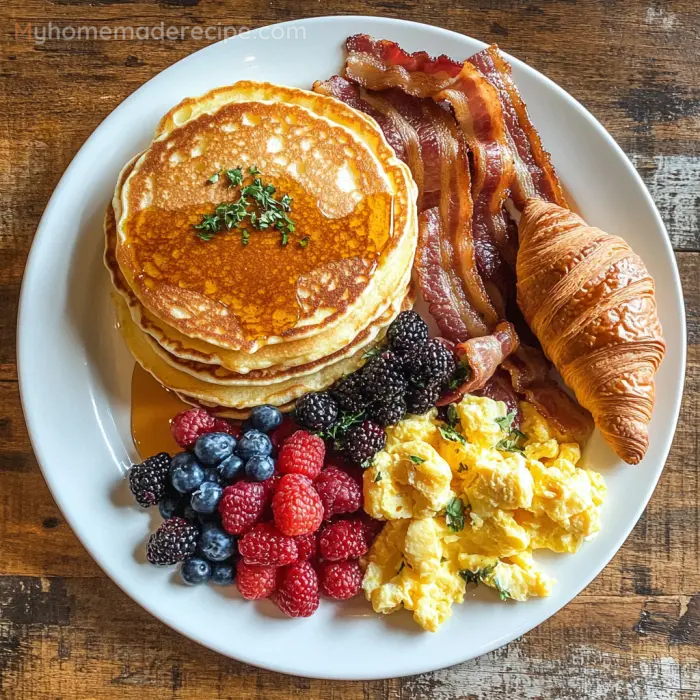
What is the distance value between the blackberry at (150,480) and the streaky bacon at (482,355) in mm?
928

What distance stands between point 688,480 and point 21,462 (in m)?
2.50

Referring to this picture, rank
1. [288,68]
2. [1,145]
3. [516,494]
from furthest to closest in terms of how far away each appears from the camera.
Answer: [1,145] → [288,68] → [516,494]

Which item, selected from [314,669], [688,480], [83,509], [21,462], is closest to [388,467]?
[314,669]

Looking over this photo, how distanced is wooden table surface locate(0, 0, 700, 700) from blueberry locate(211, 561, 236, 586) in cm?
47

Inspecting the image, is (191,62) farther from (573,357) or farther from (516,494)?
(516,494)

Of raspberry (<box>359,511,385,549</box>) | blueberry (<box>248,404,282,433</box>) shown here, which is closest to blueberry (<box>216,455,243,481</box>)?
blueberry (<box>248,404,282,433</box>)

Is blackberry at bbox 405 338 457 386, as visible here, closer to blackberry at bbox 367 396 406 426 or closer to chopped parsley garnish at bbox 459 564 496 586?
blackberry at bbox 367 396 406 426

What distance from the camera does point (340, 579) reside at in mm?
1951

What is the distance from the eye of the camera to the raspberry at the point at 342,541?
6.34ft

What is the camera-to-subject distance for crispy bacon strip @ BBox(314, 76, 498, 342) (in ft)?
6.93

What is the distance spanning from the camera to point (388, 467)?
1981 mm

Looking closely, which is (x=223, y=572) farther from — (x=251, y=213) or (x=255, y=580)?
(x=251, y=213)

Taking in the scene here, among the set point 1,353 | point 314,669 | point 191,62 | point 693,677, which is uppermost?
point 191,62

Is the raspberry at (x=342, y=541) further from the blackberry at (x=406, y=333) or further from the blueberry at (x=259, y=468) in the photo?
the blackberry at (x=406, y=333)
